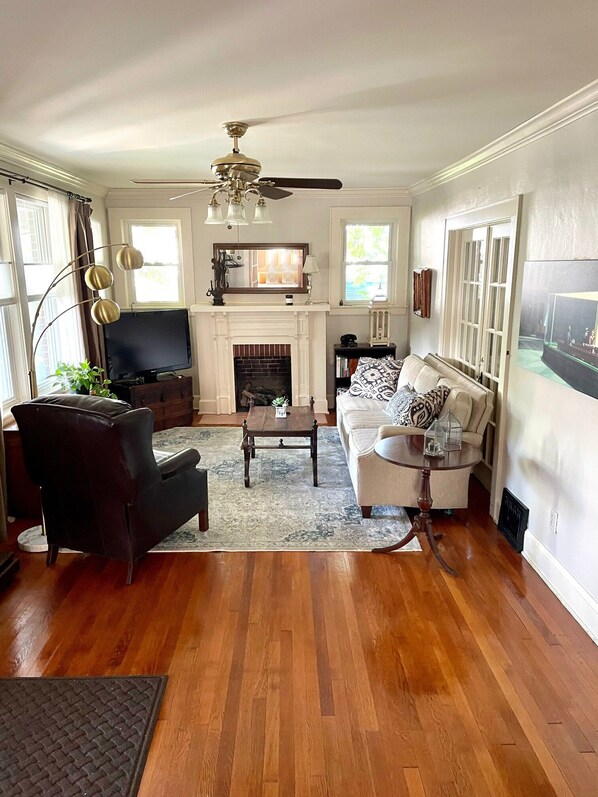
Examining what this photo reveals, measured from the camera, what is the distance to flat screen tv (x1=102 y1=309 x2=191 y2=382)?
5.75m

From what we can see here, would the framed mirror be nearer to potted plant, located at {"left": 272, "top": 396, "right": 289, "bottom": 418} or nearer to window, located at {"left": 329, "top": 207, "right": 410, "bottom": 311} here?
window, located at {"left": 329, "top": 207, "right": 410, "bottom": 311}

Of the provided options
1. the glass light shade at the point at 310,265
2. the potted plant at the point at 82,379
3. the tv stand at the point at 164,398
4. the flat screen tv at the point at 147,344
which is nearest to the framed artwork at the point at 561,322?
the glass light shade at the point at 310,265

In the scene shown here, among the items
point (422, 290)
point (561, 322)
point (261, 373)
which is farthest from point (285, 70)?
point (261, 373)

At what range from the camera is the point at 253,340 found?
6.54m

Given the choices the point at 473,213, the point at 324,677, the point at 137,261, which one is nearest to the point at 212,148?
the point at 137,261

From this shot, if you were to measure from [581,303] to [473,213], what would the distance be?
1.90 m

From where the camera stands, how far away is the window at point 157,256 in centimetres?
630

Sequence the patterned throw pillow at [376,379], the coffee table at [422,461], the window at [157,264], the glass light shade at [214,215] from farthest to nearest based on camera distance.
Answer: the window at [157,264]
the patterned throw pillow at [376,379]
the glass light shade at [214,215]
the coffee table at [422,461]

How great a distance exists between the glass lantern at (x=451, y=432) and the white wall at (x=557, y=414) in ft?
1.53

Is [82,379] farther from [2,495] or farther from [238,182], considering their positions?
[238,182]

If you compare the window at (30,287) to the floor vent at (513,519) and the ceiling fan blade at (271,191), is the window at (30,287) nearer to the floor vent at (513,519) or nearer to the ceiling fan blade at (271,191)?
the ceiling fan blade at (271,191)

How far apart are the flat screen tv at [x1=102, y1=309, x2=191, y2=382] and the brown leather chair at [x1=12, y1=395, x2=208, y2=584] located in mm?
2744

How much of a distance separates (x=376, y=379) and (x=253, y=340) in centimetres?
177

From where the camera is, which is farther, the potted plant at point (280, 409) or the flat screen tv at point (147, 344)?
the flat screen tv at point (147, 344)
